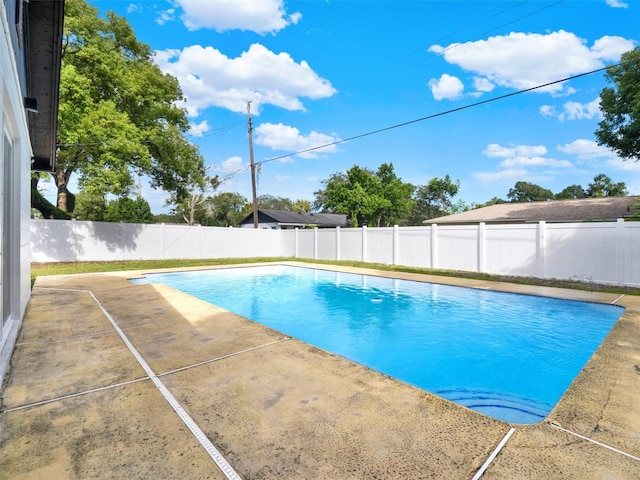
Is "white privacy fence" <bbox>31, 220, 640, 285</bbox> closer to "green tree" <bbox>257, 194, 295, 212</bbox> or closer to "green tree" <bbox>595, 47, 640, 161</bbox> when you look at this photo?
"green tree" <bbox>595, 47, 640, 161</bbox>

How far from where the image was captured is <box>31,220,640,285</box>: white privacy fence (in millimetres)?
9031

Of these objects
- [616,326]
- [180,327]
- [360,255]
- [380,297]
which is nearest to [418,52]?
[360,255]

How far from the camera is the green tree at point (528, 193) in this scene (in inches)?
1861

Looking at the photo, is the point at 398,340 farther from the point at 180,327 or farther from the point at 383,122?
the point at 383,122

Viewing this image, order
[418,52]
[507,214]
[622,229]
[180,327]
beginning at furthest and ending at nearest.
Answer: [507,214] < [418,52] < [622,229] < [180,327]

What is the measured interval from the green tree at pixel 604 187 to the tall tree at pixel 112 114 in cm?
4419

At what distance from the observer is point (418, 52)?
12945mm

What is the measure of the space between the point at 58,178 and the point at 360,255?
14725mm

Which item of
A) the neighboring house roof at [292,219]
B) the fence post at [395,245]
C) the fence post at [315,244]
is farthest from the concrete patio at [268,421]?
the neighboring house roof at [292,219]

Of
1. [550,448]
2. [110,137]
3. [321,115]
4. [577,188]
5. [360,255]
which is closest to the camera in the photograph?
[550,448]

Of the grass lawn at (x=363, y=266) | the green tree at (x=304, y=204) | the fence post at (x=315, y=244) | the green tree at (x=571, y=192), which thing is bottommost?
the grass lawn at (x=363, y=266)

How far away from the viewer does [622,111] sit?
44.3 feet

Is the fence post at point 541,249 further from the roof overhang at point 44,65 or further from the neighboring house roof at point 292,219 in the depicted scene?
the neighboring house roof at point 292,219

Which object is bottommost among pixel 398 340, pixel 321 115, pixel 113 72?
pixel 398 340
